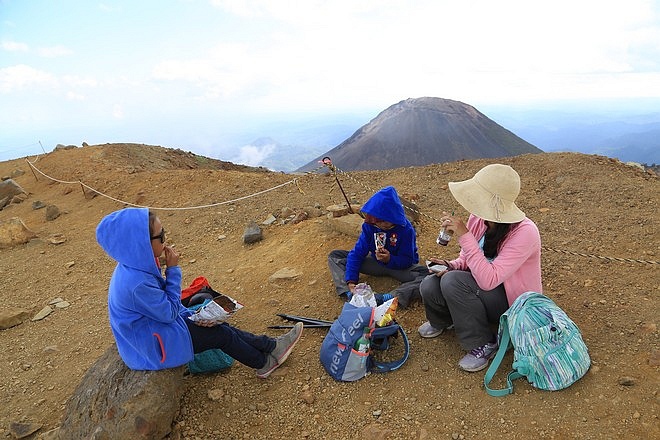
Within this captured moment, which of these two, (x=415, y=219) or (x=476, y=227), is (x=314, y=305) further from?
(x=415, y=219)

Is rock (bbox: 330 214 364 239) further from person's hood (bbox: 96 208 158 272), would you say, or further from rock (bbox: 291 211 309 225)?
person's hood (bbox: 96 208 158 272)

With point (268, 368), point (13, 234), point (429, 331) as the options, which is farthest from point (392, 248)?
point (13, 234)

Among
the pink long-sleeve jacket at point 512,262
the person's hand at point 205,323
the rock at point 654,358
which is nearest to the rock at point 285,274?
the person's hand at point 205,323

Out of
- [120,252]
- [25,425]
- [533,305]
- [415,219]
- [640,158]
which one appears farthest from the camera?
[640,158]

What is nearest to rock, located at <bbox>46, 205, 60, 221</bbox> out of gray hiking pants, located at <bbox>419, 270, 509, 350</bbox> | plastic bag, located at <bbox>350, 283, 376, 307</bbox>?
plastic bag, located at <bbox>350, 283, 376, 307</bbox>

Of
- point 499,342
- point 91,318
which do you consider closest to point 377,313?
point 499,342

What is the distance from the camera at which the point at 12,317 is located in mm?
4879

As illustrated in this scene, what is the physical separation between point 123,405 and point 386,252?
98.3 inches

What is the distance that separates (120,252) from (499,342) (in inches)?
104

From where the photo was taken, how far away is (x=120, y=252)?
2.48 meters

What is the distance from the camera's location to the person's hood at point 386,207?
12.3 ft

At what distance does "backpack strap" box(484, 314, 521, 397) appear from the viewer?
271cm

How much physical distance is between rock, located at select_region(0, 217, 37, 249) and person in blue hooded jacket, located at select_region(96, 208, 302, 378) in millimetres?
6463

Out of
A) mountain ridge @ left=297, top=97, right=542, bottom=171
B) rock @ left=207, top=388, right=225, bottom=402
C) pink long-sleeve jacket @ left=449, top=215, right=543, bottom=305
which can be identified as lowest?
mountain ridge @ left=297, top=97, right=542, bottom=171
